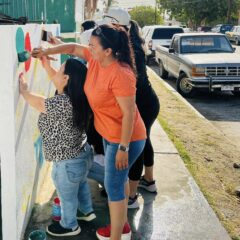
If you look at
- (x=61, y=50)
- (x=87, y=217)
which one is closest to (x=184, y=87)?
(x=87, y=217)

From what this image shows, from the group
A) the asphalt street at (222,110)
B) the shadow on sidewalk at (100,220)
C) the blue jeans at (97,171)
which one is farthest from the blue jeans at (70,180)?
the asphalt street at (222,110)

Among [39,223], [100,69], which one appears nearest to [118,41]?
[100,69]

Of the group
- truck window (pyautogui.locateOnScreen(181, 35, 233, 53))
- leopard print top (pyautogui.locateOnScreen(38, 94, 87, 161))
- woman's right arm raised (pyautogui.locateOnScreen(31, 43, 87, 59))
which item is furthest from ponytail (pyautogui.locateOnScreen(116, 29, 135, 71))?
truck window (pyautogui.locateOnScreen(181, 35, 233, 53))

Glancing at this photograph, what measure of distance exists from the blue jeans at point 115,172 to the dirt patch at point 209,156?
4.12 ft

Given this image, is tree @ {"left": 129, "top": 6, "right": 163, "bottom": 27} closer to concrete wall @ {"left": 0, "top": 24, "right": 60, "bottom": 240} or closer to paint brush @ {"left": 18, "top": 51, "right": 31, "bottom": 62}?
concrete wall @ {"left": 0, "top": 24, "right": 60, "bottom": 240}

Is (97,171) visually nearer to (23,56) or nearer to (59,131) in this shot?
(59,131)

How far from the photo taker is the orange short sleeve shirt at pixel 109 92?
2.78 meters

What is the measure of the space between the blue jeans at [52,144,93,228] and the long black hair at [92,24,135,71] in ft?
2.82

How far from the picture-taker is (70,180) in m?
3.25

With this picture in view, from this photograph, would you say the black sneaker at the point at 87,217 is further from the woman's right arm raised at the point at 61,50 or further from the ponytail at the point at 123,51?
the ponytail at the point at 123,51

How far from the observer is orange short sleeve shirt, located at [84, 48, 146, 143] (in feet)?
9.11

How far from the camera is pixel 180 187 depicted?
458 centimetres

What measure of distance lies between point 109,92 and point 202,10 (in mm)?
63217

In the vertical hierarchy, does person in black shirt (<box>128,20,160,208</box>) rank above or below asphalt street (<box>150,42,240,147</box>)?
above
